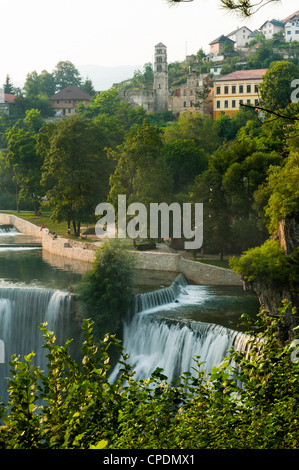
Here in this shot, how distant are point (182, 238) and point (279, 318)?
31.5 m

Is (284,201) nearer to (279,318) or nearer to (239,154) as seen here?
(239,154)

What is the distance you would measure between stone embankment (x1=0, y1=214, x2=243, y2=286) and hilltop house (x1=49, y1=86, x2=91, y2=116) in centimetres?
6122

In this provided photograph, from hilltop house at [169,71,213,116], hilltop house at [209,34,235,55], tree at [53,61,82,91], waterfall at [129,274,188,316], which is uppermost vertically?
hilltop house at [209,34,235,55]

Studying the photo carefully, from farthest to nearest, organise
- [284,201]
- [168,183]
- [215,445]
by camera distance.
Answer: [168,183]
[284,201]
[215,445]

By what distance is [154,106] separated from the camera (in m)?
97.6

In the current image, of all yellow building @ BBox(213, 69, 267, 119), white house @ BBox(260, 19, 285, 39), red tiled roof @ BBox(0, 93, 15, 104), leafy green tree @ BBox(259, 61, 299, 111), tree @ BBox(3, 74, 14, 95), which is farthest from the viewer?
white house @ BBox(260, 19, 285, 39)

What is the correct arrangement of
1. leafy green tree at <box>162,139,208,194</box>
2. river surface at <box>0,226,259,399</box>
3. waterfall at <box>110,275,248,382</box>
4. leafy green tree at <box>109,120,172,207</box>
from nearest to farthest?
waterfall at <box>110,275,248,382</box>, river surface at <box>0,226,259,399</box>, leafy green tree at <box>109,120,172,207</box>, leafy green tree at <box>162,139,208,194</box>

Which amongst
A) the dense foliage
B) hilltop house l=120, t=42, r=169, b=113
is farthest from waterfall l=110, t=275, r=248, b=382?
hilltop house l=120, t=42, r=169, b=113

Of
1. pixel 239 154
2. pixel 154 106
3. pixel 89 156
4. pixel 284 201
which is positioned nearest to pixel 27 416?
pixel 284 201

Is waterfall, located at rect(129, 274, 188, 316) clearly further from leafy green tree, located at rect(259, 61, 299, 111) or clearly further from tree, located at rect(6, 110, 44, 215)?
leafy green tree, located at rect(259, 61, 299, 111)

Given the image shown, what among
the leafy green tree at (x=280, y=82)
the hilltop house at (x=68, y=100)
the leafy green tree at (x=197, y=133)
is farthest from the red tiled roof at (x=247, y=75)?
the hilltop house at (x=68, y=100)

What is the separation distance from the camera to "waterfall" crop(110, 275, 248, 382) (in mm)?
23500

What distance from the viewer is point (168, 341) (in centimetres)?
2544

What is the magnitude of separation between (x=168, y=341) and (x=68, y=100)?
82664 mm
